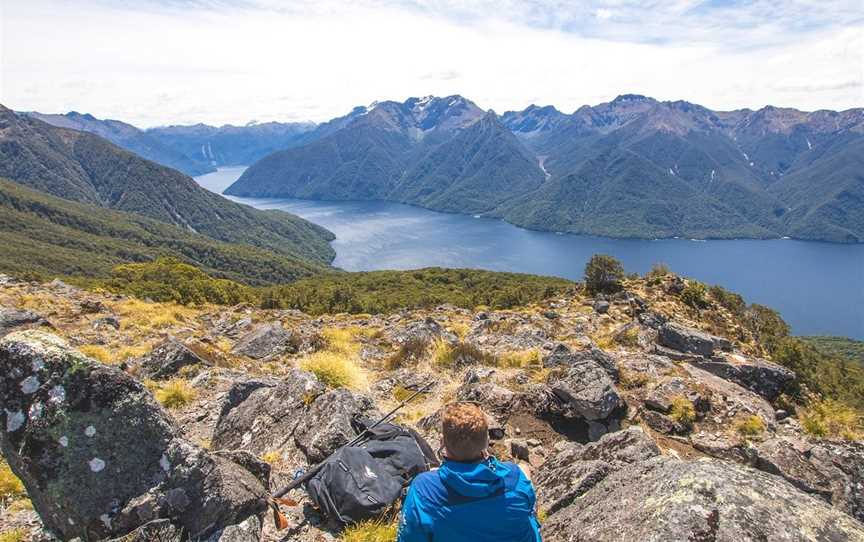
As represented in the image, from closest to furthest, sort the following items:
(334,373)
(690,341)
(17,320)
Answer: (334,373), (17,320), (690,341)

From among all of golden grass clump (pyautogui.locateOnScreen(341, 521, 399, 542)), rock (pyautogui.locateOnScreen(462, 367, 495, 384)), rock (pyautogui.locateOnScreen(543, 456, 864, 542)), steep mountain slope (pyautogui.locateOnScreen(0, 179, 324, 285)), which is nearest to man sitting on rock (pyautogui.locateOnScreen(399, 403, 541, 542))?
rock (pyautogui.locateOnScreen(543, 456, 864, 542))

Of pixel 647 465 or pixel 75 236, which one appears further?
pixel 75 236

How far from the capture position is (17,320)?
13773 mm

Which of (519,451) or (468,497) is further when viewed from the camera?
(519,451)

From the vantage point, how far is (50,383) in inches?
170

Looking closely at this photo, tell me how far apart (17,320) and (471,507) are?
16669mm

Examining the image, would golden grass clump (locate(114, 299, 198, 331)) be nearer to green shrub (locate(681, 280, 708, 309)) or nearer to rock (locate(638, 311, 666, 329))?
rock (locate(638, 311, 666, 329))

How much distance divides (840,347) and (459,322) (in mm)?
115321

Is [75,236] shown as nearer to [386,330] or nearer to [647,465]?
[386,330]

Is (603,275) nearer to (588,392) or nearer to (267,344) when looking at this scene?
(588,392)

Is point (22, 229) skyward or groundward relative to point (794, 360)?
groundward

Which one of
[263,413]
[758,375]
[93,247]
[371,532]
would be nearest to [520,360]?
[758,375]

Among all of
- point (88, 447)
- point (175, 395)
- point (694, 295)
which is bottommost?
point (694, 295)

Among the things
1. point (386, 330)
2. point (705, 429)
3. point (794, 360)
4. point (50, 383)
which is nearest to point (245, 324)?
point (386, 330)
